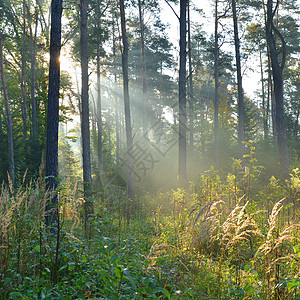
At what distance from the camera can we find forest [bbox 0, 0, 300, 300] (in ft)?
9.29

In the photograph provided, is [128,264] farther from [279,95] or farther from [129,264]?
[279,95]

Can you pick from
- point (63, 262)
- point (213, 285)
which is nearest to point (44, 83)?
point (63, 262)

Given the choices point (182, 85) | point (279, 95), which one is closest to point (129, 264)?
point (182, 85)

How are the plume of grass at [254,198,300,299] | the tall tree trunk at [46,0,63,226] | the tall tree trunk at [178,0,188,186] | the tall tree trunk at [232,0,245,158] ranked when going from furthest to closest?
the tall tree trunk at [232,0,245,158]
the tall tree trunk at [178,0,188,186]
the tall tree trunk at [46,0,63,226]
the plume of grass at [254,198,300,299]

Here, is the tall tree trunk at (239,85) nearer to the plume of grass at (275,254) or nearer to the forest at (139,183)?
the forest at (139,183)

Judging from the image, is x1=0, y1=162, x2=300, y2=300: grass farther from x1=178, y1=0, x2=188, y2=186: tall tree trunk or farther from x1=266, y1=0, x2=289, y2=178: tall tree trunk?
x1=266, y1=0, x2=289, y2=178: tall tree trunk

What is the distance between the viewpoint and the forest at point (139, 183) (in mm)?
2832

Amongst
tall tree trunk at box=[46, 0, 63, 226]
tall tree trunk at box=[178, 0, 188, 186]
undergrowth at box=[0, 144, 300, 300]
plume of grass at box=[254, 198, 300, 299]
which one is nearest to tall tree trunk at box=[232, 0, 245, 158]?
tall tree trunk at box=[178, 0, 188, 186]

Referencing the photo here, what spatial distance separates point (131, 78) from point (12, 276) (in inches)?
1267

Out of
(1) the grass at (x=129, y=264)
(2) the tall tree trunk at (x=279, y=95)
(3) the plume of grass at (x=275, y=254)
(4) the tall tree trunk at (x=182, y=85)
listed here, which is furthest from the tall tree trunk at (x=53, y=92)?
(2) the tall tree trunk at (x=279, y=95)

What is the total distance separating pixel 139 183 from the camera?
18.6 metres

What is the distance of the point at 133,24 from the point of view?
2162 cm

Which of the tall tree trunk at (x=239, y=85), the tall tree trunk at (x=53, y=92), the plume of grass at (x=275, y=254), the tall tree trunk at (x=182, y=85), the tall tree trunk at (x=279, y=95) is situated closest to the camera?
the plume of grass at (x=275, y=254)

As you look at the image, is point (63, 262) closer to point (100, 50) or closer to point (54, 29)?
point (54, 29)
